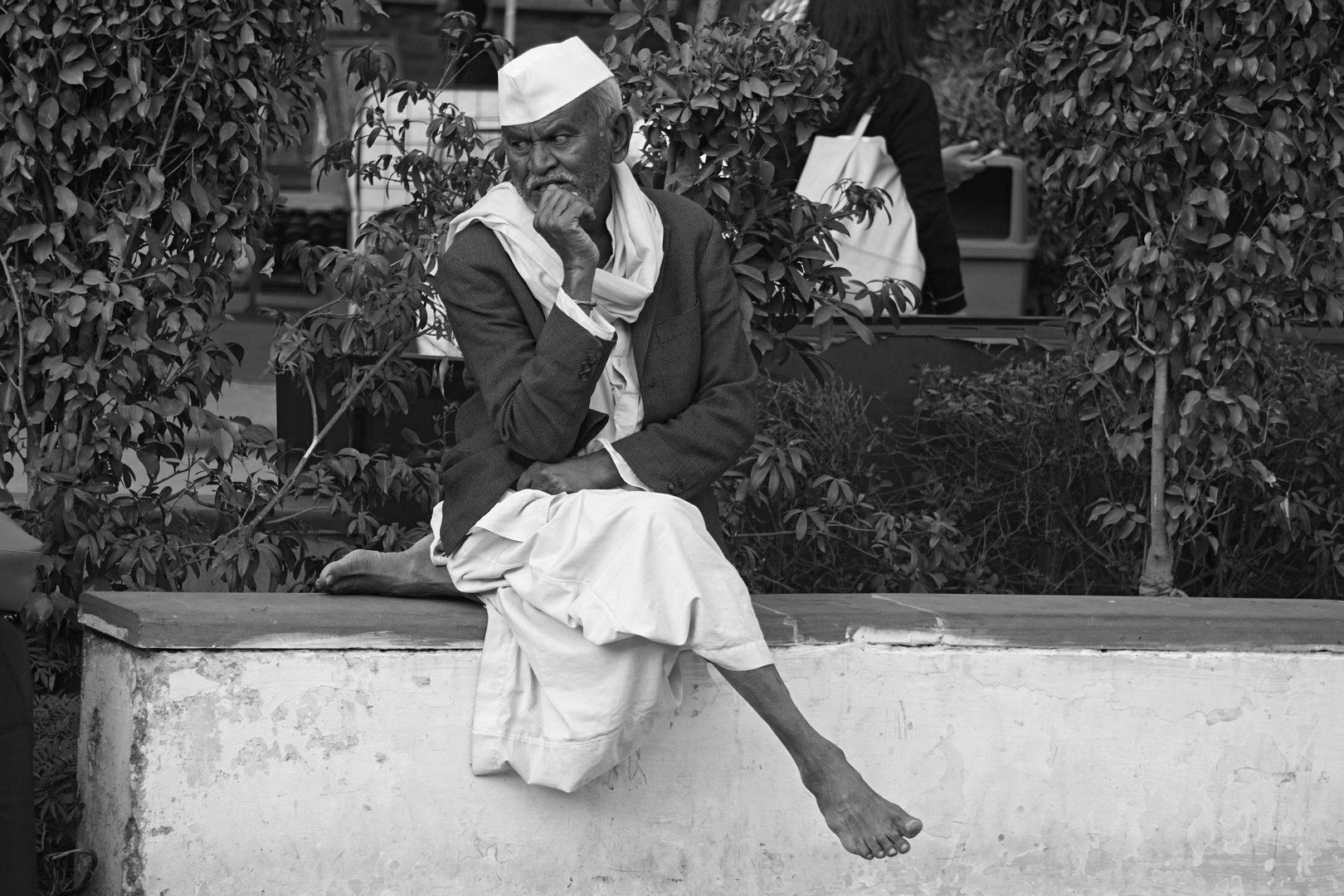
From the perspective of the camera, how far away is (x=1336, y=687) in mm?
3529

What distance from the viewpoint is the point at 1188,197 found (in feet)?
12.8

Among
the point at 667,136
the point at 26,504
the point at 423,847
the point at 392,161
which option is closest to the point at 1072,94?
the point at 667,136

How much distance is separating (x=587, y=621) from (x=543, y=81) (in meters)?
1.01

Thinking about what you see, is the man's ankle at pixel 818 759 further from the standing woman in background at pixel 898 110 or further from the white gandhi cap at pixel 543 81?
the standing woman in background at pixel 898 110

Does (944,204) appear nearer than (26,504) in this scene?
No

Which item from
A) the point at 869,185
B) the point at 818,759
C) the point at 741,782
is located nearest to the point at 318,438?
the point at 741,782

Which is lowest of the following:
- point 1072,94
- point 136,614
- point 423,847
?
point 423,847

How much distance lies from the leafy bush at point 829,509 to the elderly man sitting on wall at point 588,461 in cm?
63

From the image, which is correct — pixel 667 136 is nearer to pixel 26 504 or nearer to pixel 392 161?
pixel 392 161

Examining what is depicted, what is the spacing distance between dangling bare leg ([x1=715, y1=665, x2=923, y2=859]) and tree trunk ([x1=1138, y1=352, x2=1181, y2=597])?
53.4 inches

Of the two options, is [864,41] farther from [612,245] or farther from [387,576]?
[387,576]

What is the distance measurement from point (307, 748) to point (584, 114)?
131 cm

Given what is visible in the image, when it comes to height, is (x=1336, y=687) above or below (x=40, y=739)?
above

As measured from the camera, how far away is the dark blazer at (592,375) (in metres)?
3.06
